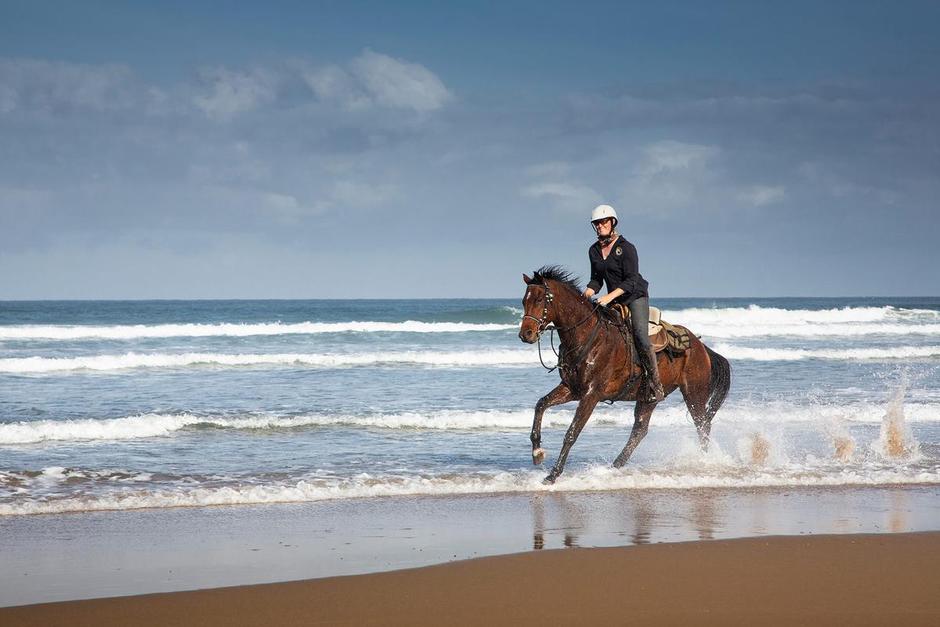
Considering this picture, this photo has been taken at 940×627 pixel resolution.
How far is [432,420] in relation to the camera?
1355 centimetres

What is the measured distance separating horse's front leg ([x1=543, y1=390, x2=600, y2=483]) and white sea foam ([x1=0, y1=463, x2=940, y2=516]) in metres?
0.12

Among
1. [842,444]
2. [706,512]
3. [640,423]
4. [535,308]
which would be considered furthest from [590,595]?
[842,444]

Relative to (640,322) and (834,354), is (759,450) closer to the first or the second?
(640,322)

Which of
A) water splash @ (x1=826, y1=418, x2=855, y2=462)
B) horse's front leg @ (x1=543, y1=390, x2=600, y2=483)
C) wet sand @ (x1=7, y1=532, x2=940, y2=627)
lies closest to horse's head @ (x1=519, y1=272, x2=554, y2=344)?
horse's front leg @ (x1=543, y1=390, x2=600, y2=483)

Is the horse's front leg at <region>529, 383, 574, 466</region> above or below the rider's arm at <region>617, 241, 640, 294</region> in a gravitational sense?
below

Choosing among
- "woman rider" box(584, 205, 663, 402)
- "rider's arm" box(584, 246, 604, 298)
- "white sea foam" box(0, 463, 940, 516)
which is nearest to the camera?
"white sea foam" box(0, 463, 940, 516)

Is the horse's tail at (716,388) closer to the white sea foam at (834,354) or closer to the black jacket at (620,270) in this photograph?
the black jacket at (620,270)

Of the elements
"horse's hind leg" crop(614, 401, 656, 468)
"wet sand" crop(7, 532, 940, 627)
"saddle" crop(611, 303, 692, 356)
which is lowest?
"wet sand" crop(7, 532, 940, 627)

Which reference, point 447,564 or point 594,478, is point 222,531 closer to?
point 447,564

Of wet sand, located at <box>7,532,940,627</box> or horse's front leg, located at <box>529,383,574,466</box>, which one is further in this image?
horse's front leg, located at <box>529,383,574,466</box>

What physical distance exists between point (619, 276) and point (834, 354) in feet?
67.9

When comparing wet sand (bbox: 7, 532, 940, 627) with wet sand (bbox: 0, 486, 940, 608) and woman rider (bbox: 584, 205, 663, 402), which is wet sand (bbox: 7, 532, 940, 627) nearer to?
wet sand (bbox: 0, 486, 940, 608)

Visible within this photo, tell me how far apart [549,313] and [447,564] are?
358 centimetres

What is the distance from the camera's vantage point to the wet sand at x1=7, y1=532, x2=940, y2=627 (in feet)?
16.1
